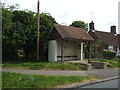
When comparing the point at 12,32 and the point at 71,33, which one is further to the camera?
the point at 71,33

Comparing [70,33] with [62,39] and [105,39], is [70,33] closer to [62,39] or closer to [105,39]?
[62,39]

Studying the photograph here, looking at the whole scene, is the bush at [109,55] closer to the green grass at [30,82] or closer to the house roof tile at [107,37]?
the house roof tile at [107,37]

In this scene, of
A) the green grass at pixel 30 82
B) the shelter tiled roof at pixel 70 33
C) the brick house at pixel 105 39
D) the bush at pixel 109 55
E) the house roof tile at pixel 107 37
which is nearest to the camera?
the green grass at pixel 30 82

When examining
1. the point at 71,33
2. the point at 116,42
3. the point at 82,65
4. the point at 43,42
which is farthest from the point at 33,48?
the point at 116,42

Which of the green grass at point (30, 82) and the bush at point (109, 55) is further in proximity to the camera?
the bush at point (109, 55)

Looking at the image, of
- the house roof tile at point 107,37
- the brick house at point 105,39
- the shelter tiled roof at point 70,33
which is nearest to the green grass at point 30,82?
the shelter tiled roof at point 70,33

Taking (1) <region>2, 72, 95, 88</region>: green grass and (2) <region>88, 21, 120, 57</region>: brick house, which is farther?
(2) <region>88, 21, 120, 57</region>: brick house

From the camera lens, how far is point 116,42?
42719mm

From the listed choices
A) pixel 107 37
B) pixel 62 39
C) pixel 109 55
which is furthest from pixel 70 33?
pixel 107 37

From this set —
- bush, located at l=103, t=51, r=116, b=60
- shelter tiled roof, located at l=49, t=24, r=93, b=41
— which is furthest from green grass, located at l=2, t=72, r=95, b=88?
bush, located at l=103, t=51, r=116, b=60

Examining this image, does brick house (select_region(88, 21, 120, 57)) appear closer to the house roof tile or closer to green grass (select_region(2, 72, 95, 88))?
the house roof tile

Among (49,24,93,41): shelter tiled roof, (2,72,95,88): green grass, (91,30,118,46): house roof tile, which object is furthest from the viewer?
(91,30,118,46): house roof tile

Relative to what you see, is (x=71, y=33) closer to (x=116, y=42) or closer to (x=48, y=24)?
(x=48, y=24)

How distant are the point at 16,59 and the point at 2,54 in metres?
1.85
